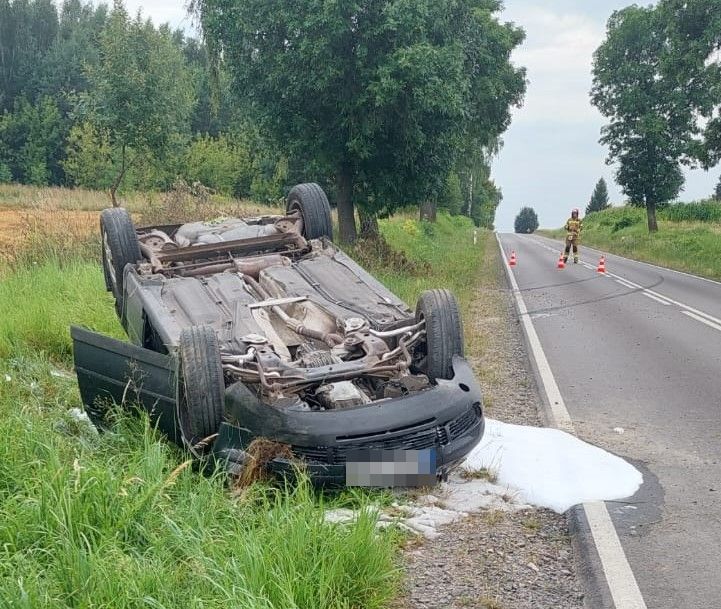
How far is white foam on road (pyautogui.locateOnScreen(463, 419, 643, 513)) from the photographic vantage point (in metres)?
4.54

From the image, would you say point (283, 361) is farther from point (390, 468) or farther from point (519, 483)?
point (519, 483)

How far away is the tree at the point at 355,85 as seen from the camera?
12.6 meters

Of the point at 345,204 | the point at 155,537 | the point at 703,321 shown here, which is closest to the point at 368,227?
the point at 345,204

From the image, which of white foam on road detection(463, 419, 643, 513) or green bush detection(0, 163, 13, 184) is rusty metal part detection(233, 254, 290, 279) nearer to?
white foam on road detection(463, 419, 643, 513)

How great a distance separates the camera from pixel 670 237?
32.7m

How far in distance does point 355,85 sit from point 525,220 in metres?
116

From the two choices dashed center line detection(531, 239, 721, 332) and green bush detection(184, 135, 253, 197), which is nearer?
dashed center line detection(531, 239, 721, 332)

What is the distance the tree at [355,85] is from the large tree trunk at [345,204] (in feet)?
0.08

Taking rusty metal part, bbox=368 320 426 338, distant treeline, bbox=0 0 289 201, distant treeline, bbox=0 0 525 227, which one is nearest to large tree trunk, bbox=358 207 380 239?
distant treeline, bbox=0 0 525 227

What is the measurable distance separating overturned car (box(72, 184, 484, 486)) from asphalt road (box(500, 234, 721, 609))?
124 centimetres

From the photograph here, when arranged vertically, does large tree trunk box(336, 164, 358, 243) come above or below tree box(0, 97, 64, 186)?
below

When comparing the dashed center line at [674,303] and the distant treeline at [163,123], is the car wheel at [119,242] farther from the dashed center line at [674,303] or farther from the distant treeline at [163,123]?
the dashed center line at [674,303]

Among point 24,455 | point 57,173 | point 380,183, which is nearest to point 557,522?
point 24,455

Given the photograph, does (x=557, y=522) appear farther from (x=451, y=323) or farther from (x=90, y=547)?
(x=90, y=547)
